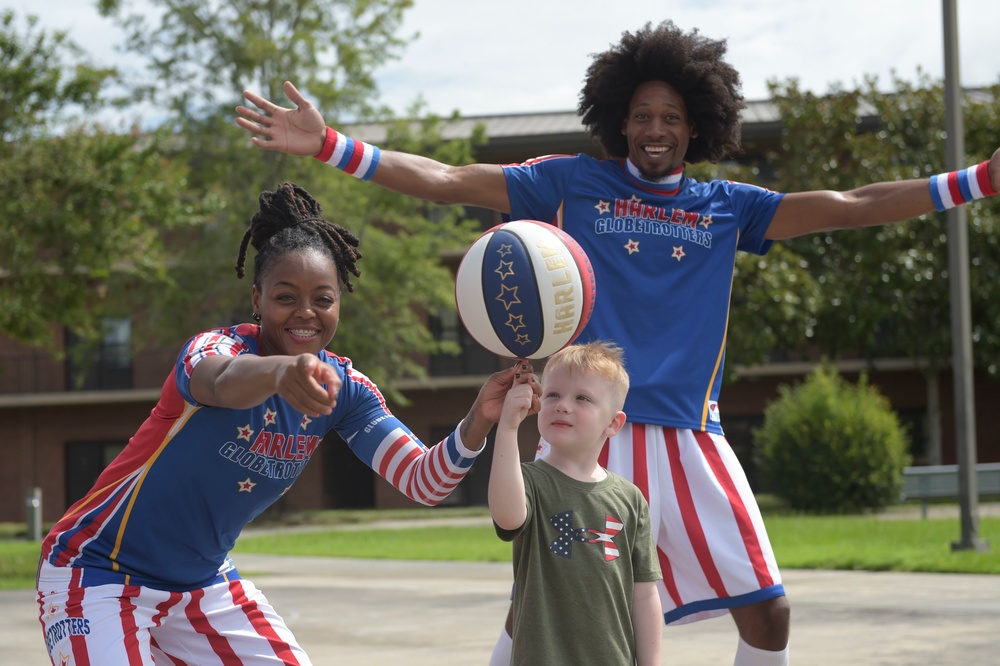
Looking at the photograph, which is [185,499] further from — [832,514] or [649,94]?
[832,514]

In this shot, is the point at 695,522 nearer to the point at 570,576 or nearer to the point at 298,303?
the point at 570,576

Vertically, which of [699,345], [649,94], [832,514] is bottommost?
[832,514]

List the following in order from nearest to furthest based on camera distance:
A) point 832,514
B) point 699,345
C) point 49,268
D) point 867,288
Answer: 1. point 699,345
2. point 49,268
3. point 832,514
4. point 867,288

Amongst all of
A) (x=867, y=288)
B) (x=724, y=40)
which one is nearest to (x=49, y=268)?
(x=724, y=40)

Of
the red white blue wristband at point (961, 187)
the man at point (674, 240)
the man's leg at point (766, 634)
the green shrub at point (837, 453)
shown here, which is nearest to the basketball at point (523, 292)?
the man at point (674, 240)

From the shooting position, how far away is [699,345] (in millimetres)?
4656

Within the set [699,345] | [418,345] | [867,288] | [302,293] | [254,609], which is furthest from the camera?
[418,345]

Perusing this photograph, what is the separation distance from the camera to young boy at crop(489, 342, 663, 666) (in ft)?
12.2

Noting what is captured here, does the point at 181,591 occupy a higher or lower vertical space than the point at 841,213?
lower

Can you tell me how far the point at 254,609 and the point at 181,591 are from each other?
0.26m

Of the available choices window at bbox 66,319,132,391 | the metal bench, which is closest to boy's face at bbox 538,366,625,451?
the metal bench

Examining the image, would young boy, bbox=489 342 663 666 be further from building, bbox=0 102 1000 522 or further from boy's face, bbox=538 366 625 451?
building, bbox=0 102 1000 522

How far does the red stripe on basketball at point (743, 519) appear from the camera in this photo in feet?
14.7

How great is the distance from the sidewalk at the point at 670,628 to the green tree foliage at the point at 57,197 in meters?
4.53
